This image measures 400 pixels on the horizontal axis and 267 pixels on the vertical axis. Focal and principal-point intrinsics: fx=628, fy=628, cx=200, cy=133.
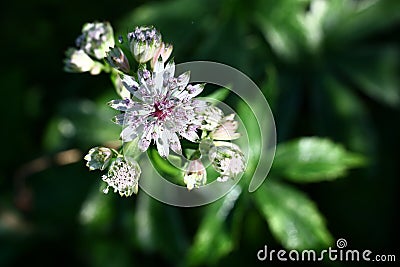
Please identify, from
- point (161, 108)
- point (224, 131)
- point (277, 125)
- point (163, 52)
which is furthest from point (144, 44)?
point (277, 125)

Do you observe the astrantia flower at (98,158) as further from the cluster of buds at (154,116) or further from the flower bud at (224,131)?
the flower bud at (224,131)

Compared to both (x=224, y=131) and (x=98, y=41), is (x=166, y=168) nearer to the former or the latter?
→ (x=224, y=131)

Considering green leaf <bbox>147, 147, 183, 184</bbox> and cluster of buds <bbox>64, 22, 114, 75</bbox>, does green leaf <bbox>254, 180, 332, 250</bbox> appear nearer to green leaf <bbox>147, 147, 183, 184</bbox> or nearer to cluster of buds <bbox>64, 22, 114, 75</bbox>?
green leaf <bbox>147, 147, 183, 184</bbox>

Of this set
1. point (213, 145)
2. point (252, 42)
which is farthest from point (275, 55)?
point (213, 145)

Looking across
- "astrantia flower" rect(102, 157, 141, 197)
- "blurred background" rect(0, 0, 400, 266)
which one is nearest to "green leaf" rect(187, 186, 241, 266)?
"blurred background" rect(0, 0, 400, 266)

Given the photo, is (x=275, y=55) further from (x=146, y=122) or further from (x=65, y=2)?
(x=146, y=122)
